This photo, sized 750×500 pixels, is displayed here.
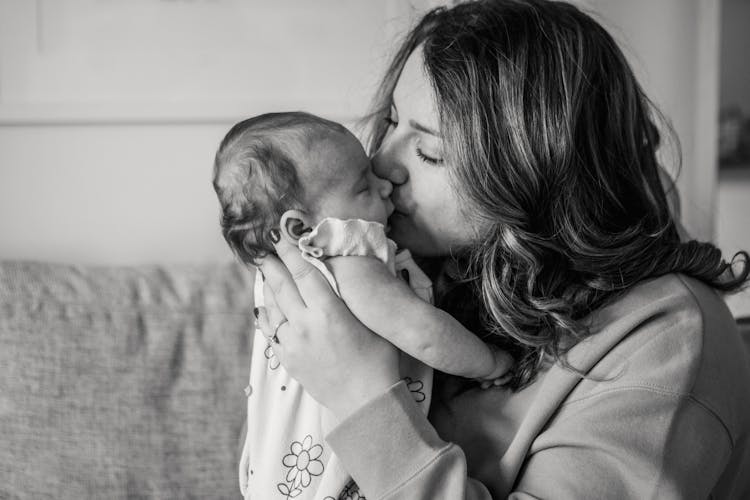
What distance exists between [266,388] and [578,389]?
0.52m

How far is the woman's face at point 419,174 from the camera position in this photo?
3.89ft

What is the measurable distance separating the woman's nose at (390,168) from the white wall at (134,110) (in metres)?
0.76

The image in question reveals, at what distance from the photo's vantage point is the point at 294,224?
108 cm

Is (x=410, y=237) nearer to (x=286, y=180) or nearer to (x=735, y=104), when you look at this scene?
(x=286, y=180)

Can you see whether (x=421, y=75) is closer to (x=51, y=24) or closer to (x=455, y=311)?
(x=455, y=311)

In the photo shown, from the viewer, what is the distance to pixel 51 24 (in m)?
1.80

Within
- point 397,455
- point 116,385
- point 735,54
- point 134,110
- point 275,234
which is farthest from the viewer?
point 735,54

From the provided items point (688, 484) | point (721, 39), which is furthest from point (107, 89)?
point (721, 39)

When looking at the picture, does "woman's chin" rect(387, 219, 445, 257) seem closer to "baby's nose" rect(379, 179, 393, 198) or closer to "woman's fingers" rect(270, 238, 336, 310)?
"baby's nose" rect(379, 179, 393, 198)

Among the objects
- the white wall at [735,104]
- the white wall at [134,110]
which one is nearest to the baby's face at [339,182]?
the white wall at [134,110]

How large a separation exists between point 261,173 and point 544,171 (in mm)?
465

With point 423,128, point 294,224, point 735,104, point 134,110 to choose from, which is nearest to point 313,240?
point 294,224

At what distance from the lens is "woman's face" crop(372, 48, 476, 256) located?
3.89 feet

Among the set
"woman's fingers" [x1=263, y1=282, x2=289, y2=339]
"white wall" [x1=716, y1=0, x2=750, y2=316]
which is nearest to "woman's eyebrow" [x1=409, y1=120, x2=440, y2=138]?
"woman's fingers" [x1=263, y1=282, x2=289, y2=339]
